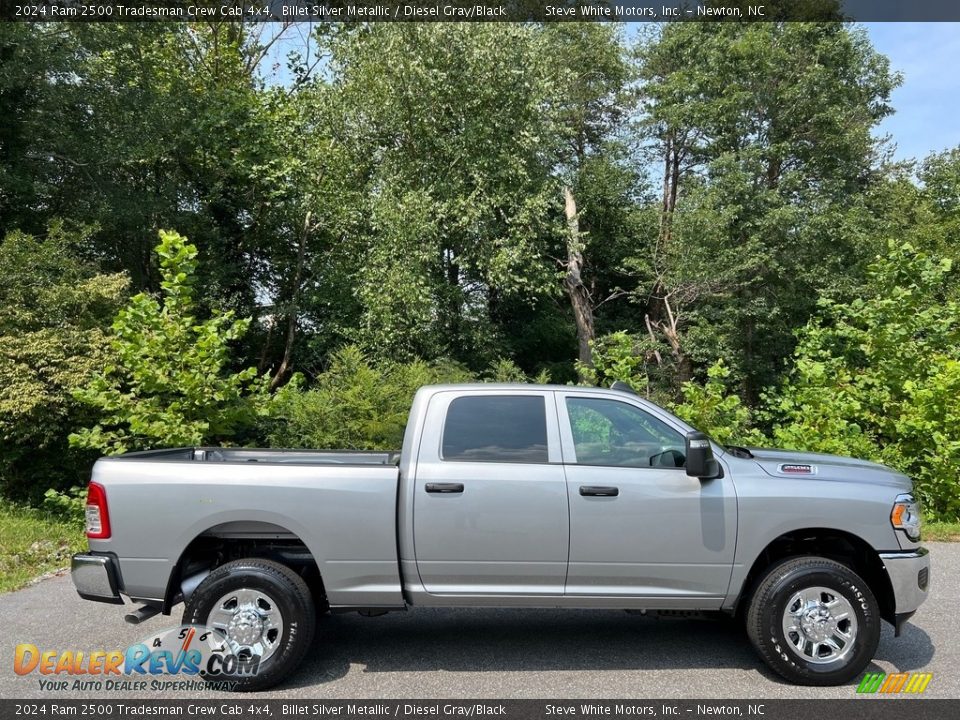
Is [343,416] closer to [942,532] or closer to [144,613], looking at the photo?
[144,613]

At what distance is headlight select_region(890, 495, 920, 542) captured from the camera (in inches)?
203

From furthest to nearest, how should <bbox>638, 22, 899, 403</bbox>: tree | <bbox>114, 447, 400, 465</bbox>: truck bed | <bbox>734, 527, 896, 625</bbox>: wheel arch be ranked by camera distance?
<bbox>638, 22, 899, 403</bbox>: tree < <bbox>114, 447, 400, 465</bbox>: truck bed < <bbox>734, 527, 896, 625</bbox>: wheel arch

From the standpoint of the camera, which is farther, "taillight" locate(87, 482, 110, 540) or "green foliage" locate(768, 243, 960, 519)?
"green foliage" locate(768, 243, 960, 519)

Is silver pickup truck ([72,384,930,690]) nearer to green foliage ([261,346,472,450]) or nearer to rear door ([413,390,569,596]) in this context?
rear door ([413,390,569,596])

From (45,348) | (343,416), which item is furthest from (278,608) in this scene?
(45,348)

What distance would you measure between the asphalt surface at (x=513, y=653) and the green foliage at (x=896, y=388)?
4.36 m

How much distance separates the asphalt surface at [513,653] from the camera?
16.1ft

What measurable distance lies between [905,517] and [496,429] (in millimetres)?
2707

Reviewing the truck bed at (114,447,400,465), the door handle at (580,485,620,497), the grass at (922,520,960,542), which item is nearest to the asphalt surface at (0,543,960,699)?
the door handle at (580,485,620,497)

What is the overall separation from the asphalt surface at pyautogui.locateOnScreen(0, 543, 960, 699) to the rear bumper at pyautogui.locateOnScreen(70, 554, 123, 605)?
1.91ft

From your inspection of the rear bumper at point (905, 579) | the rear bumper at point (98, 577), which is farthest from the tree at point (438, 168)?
the rear bumper at point (905, 579)

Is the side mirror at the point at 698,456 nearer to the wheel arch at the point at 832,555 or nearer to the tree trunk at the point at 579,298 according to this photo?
the wheel arch at the point at 832,555

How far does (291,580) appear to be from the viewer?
504cm

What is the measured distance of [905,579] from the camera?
16.7 ft
